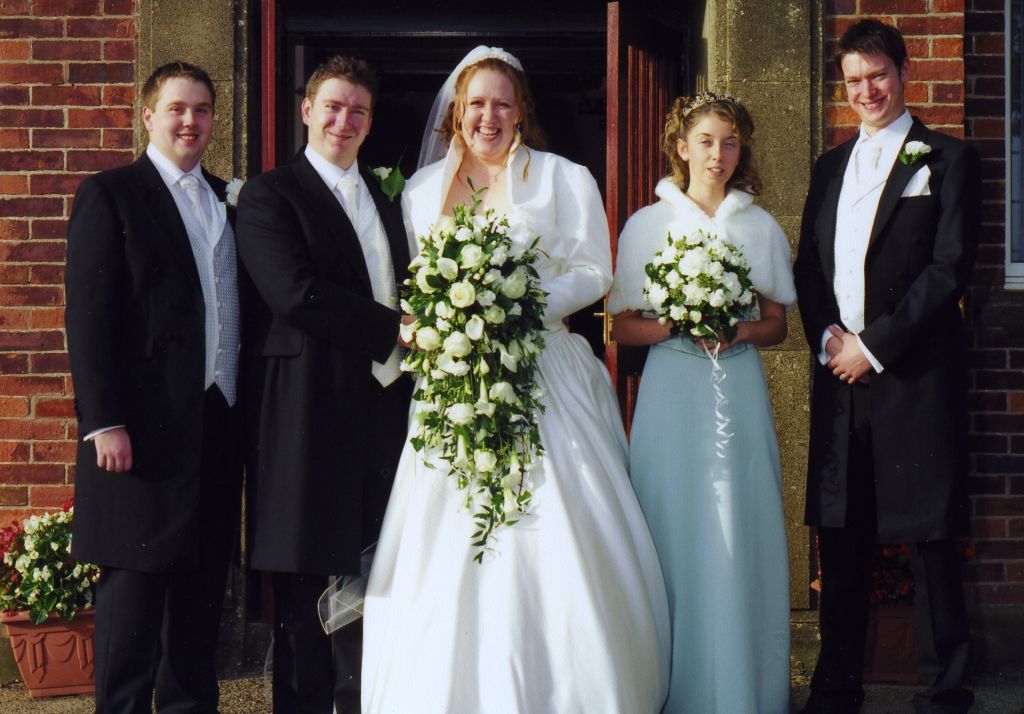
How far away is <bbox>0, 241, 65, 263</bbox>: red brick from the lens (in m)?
5.01

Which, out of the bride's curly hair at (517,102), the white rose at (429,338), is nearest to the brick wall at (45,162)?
the bride's curly hair at (517,102)

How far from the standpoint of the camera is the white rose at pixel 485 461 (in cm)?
356

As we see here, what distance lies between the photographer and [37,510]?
5.06m

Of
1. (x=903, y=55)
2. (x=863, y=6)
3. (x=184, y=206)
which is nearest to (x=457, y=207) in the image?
(x=184, y=206)

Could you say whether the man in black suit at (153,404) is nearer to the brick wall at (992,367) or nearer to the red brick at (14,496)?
the red brick at (14,496)

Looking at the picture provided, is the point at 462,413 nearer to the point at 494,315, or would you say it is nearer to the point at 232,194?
the point at 494,315

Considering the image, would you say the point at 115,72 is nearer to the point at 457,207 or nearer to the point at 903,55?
the point at 457,207

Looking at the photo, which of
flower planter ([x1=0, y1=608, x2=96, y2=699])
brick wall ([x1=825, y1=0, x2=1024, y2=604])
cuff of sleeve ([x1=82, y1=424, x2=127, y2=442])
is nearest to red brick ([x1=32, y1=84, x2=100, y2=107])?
cuff of sleeve ([x1=82, y1=424, x2=127, y2=442])

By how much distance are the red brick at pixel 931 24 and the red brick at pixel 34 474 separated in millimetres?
3942

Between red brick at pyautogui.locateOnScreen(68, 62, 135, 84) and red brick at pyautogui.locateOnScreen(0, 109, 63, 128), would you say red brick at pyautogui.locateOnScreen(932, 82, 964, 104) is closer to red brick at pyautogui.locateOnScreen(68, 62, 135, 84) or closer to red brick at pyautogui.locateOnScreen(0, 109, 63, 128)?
red brick at pyautogui.locateOnScreen(68, 62, 135, 84)

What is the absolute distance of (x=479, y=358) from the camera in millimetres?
3557

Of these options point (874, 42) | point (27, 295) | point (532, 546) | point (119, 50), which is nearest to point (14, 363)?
point (27, 295)

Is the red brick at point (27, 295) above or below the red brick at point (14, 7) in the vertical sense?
below

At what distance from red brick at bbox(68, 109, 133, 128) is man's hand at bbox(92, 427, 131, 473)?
6.26 feet
